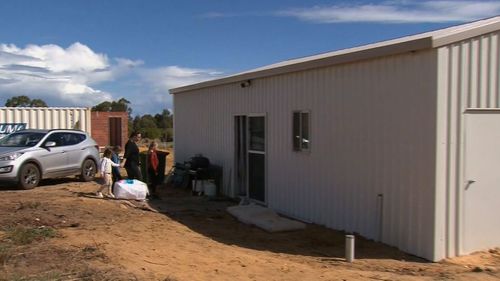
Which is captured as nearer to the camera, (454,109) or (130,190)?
(454,109)

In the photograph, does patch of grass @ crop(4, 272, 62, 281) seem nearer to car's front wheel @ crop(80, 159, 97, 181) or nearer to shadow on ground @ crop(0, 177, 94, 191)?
shadow on ground @ crop(0, 177, 94, 191)

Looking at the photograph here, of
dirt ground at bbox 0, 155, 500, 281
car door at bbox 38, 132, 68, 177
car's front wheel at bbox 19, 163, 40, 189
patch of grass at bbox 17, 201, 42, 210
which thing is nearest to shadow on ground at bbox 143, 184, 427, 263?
dirt ground at bbox 0, 155, 500, 281

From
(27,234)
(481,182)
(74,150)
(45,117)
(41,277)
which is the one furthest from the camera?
(45,117)

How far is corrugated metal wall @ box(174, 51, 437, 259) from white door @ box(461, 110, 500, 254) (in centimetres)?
67

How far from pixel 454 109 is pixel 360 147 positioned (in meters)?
1.85

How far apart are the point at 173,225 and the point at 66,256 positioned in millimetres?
3410

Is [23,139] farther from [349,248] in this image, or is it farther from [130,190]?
[349,248]

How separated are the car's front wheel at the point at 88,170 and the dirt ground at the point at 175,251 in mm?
5233

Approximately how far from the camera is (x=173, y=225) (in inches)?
412

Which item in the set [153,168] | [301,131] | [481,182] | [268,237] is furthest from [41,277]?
[153,168]

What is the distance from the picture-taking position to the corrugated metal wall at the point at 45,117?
73.4ft

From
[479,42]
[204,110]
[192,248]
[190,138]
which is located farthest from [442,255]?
[190,138]

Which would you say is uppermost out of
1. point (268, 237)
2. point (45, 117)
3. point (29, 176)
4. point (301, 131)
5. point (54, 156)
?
point (45, 117)

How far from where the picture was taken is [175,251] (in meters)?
7.96
